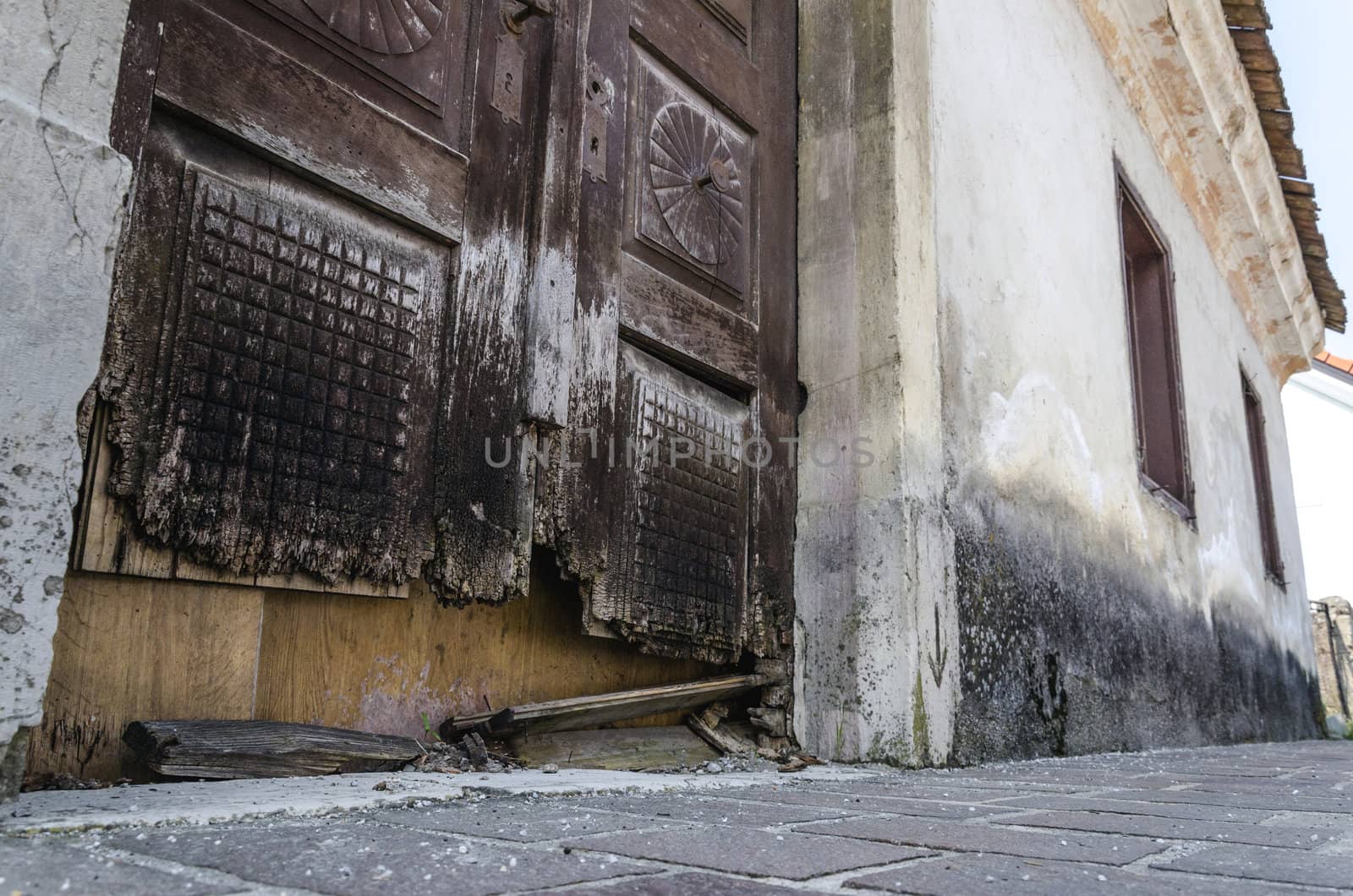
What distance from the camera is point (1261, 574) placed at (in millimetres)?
7109

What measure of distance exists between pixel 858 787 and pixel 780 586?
0.88 m

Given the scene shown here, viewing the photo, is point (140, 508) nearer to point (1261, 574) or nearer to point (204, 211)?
point (204, 211)

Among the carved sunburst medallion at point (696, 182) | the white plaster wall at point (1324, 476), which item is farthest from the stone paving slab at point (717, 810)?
the white plaster wall at point (1324, 476)

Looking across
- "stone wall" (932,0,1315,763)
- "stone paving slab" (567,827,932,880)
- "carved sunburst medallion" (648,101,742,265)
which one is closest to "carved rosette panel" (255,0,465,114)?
"carved sunburst medallion" (648,101,742,265)

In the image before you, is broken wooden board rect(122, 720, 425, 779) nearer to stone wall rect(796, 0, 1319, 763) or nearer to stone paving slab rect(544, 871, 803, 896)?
stone paving slab rect(544, 871, 803, 896)

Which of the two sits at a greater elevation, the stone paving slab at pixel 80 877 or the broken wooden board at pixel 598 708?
the broken wooden board at pixel 598 708

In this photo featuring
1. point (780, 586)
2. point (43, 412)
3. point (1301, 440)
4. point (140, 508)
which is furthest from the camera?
point (1301, 440)

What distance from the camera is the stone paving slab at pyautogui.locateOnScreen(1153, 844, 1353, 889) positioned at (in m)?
0.98

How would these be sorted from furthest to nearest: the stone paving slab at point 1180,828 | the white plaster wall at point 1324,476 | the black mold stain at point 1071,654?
the white plaster wall at point 1324,476 < the black mold stain at point 1071,654 < the stone paving slab at point 1180,828

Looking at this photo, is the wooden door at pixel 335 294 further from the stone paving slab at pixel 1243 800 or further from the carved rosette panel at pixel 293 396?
the stone paving slab at pixel 1243 800

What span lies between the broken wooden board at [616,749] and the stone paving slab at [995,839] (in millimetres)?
1003

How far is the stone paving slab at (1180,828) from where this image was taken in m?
1.27

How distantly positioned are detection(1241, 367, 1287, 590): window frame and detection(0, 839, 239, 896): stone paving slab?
804cm

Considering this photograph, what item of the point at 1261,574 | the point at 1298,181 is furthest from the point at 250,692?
the point at 1298,181
